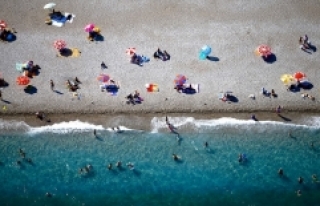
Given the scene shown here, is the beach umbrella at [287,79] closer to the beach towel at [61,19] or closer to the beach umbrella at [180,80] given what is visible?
the beach umbrella at [180,80]

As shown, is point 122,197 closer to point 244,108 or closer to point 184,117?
point 184,117

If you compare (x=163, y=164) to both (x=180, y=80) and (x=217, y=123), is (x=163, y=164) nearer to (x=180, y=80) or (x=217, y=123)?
(x=217, y=123)

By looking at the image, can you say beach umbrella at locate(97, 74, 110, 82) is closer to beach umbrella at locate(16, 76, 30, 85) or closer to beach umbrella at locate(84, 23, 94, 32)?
beach umbrella at locate(84, 23, 94, 32)

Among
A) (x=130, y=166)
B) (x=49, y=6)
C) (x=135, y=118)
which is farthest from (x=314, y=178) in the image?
(x=49, y=6)

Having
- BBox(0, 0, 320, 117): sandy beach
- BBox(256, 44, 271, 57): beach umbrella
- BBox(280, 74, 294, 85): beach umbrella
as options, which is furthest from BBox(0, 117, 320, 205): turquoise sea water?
BBox(256, 44, 271, 57): beach umbrella

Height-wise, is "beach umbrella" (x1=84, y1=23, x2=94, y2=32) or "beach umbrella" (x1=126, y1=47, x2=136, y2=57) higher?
"beach umbrella" (x1=84, y1=23, x2=94, y2=32)

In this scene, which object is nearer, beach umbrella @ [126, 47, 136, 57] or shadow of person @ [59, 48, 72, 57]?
beach umbrella @ [126, 47, 136, 57]

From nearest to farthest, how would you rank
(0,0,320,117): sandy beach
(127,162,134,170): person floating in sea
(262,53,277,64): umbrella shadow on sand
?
(127,162,134,170): person floating in sea → (0,0,320,117): sandy beach → (262,53,277,64): umbrella shadow on sand
